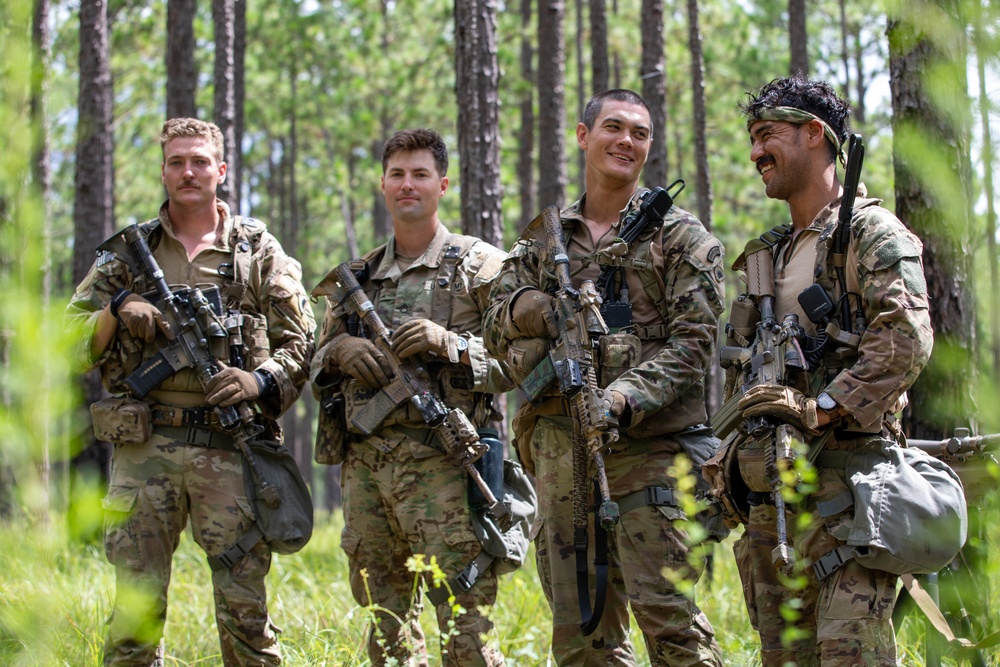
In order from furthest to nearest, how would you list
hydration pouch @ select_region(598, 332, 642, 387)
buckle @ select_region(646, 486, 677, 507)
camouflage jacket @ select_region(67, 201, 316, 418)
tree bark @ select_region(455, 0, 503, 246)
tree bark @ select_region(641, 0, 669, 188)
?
1. tree bark @ select_region(641, 0, 669, 188)
2. tree bark @ select_region(455, 0, 503, 246)
3. camouflage jacket @ select_region(67, 201, 316, 418)
4. hydration pouch @ select_region(598, 332, 642, 387)
5. buckle @ select_region(646, 486, 677, 507)

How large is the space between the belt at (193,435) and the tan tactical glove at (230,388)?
0.17 meters

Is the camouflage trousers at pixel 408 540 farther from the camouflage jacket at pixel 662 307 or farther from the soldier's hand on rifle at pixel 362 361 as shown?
the camouflage jacket at pixel 662 307

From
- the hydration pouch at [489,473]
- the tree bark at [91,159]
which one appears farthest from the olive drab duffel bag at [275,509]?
the tree bark at [91,159]

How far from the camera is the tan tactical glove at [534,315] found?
3969mm

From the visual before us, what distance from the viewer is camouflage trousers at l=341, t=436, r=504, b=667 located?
4.23 metres

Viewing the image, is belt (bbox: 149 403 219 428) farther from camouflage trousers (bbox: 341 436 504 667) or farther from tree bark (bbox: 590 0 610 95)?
tree bark (bbox: 590 0 610 95)

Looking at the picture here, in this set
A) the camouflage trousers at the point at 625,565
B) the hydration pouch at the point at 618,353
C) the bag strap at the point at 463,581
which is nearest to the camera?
the camouflage trousers at the point at 625,565

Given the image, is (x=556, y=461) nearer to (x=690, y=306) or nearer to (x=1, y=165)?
(x=690, y=306)

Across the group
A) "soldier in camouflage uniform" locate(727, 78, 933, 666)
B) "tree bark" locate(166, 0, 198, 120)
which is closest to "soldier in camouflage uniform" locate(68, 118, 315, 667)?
"soldier in camouflage uniform" locate(727, 78, 933, 666)

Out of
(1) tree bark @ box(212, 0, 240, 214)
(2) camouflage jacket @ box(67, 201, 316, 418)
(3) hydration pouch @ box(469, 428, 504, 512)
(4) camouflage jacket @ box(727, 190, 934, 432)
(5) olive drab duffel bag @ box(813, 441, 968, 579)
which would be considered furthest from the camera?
(1) tree bark @ box(212, 0, 240, 214)

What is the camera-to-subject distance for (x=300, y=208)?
2312 centimetres

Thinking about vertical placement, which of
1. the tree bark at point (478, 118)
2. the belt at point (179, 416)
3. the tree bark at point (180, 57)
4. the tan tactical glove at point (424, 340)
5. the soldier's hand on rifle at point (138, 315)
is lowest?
the belt at point (179, 416)

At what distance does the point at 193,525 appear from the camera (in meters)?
4.55

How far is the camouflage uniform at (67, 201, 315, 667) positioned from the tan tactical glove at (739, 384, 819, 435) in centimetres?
234
